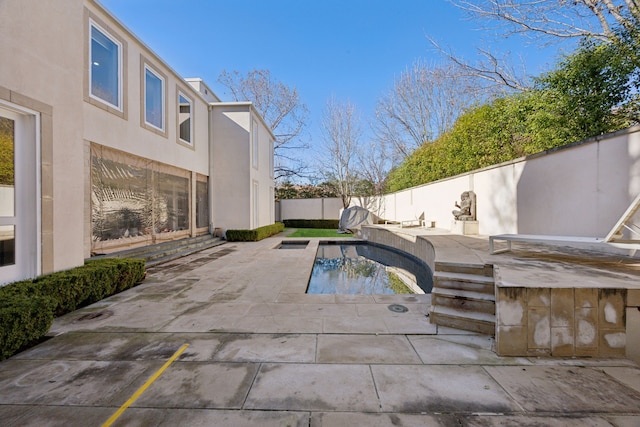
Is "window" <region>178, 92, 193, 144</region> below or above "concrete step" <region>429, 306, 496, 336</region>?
above

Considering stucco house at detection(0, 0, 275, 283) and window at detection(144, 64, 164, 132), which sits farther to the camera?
window at detection(144, 64, 164, 132)

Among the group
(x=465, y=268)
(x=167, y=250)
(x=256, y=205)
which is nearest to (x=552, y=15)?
(x=465, y=268)

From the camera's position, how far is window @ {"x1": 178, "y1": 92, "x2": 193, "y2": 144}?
947cm

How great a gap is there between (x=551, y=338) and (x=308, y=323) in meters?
2.37

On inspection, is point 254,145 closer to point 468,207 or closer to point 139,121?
point 139,121

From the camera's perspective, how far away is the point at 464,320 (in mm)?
3064

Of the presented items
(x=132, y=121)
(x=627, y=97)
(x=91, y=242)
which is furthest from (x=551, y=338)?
(x=132, y=121)

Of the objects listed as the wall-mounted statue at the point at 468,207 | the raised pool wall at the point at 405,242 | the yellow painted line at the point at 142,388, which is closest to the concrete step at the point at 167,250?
the yellow painted line at the point at 142,388

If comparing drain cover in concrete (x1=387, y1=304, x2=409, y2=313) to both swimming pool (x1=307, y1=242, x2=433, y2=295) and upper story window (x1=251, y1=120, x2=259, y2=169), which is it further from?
upper story window (x1=251, y1=120, x2=259, y2=169)

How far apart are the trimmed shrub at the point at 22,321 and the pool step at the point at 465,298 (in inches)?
165

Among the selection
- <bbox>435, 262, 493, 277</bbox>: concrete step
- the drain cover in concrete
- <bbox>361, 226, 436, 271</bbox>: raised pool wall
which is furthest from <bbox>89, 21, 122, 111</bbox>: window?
<bbox>361, 226, 436, 271</bbox>: raised pool wall

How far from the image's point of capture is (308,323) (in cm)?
326

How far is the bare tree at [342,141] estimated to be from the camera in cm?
1972

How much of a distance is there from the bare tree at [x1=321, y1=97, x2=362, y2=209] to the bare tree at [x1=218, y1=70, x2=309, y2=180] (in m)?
2.55
